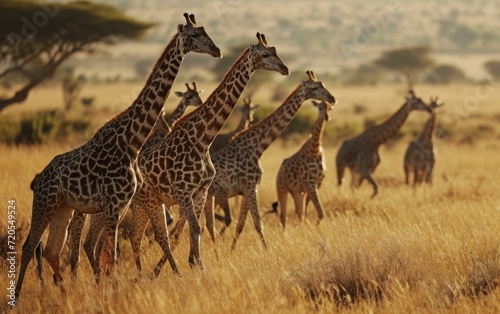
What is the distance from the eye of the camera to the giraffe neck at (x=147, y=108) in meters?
8.08

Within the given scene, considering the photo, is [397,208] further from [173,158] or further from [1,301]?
[1,301]

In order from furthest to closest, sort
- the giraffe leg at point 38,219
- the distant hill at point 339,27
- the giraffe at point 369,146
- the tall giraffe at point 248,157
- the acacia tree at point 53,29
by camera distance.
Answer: the distant hill at point 339,27, the acacia tree at point 53,29, the giraffe at point 369,146, the tall giraffe at point 248,157, the giraffe leg at point 38,219

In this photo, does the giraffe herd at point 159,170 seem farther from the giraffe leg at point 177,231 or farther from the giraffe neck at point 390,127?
the giraffe neck at point 390,127

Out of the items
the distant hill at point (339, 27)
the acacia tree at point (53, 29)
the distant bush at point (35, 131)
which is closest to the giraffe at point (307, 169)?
the distant bush at point (35, 131)

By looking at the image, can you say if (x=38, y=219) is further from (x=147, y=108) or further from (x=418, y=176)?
(x=418, y=176)

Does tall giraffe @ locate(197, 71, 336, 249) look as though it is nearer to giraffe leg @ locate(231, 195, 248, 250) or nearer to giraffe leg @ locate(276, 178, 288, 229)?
giraffe leg @ locate(231, 195, 248, 250)

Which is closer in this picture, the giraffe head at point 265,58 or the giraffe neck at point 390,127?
the giraffe head at point 265,58

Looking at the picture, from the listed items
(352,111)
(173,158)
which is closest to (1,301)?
(173,158)

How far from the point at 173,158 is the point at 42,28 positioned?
20197 millimetres

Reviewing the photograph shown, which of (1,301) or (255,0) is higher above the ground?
(255,0)

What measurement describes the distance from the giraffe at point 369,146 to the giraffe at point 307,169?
11.8 feet

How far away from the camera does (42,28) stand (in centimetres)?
2791

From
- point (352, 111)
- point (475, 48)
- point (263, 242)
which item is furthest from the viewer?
point (475, 48)

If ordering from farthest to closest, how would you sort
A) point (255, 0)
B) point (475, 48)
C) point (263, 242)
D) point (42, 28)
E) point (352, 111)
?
1. point (255, 0)
2. point (475, 48)
3. point (352, 111)
4. point (42, 28)
5. point (263, 242)
